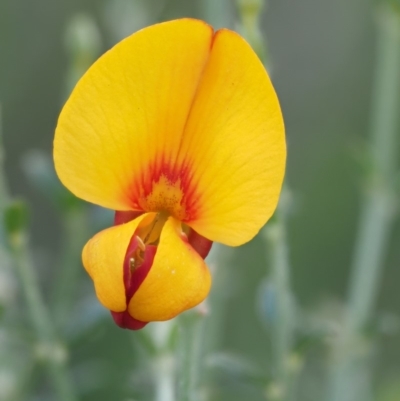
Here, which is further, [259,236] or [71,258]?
[259,236]

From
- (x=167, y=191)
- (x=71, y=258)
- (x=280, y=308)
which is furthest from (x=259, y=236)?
(x=167, y=191)

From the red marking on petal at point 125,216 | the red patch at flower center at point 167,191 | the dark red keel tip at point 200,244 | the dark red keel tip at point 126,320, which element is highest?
the red patch at flower center at point 167,191

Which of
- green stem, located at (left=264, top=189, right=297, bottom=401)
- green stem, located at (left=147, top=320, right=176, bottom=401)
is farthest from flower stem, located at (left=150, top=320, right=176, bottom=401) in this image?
green stem, located at (left=264, top=189, right=297, bottom=401)

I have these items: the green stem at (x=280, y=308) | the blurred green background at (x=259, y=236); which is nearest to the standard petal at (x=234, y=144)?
the green stem at (x=280, y=308)

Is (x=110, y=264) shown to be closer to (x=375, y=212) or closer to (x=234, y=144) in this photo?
(x=234, y=144)

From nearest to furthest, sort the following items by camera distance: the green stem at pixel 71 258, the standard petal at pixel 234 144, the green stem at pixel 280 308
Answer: the standard petal at pixel 234 144
the green stem at pixel 280 308
the green stem at pixel 71 258

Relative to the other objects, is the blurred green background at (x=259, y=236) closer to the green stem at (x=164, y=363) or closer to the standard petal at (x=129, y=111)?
the green stem at (x=164, y=363)

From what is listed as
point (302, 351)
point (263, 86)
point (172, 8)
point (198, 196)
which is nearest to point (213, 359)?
point (302, 351)

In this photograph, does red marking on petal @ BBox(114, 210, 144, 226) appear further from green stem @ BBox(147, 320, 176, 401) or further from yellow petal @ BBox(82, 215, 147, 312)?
green stem @ BBox(147, 320, 176, 401)
